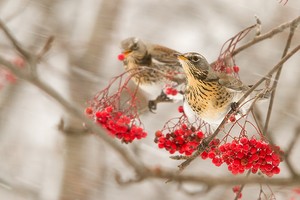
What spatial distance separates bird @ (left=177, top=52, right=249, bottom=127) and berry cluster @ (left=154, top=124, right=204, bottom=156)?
0.28m

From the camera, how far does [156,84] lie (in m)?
3.78

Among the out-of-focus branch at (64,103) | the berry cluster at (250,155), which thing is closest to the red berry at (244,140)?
the berry cluster at (250,155)

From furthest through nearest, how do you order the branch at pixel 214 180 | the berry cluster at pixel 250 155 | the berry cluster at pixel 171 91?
the berry cluster at pixel 171 91 → the berry cluster at pixel 250 155 → the branch at pixel 214 180

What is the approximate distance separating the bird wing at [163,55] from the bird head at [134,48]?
0.06 meters

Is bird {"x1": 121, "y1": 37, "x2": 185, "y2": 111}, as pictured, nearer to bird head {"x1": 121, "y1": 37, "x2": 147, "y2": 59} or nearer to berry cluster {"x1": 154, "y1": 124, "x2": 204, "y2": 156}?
bird head {"x1": 121, "y1": 37, "x2": 147, "y2": 59}

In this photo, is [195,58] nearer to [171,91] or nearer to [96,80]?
[171,91]

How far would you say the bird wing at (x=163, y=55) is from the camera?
12.3ft

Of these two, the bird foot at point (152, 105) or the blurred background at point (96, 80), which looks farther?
the blurred background at point (96, 80)

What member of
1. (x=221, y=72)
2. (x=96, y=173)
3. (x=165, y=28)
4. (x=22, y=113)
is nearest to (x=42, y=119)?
(x=22, y=113)

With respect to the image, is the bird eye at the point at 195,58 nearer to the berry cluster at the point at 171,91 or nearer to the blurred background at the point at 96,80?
the berry cluster at the point at 171,91

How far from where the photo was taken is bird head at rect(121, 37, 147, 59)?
3.66 meters

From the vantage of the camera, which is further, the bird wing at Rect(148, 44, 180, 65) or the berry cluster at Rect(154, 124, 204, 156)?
the bird wing at Rect(148, 44, 180, 65)

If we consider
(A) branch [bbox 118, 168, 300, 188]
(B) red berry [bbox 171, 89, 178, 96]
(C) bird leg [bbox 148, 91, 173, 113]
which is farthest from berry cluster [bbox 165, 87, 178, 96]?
(A) branch [bbox 118, 168, 300, 188]

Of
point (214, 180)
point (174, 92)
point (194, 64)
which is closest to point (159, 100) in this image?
point (174, 92)
